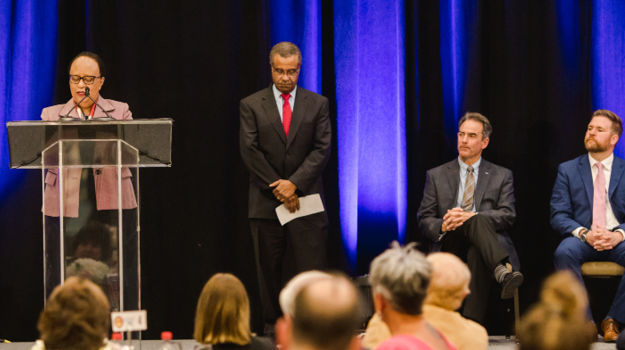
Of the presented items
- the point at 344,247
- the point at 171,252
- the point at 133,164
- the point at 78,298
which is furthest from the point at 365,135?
the point at 78,298

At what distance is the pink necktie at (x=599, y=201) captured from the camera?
4.47 m

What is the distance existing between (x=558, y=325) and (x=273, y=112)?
3.03m

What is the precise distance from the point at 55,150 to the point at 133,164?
1.06 ft

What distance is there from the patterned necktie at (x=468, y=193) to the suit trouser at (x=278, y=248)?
0.96 metres

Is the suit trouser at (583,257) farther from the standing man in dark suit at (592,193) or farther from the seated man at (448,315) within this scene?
the seated man at (448,315)

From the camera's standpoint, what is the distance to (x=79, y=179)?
2.86 metres

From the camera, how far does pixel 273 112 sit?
4211 millimetres

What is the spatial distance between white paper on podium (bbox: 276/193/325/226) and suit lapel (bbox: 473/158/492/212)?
1.04 metres

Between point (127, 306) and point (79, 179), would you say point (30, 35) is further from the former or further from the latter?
point (127, 306)

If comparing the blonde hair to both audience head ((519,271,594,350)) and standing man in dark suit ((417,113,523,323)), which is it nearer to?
audience head ((519,271,594,350))

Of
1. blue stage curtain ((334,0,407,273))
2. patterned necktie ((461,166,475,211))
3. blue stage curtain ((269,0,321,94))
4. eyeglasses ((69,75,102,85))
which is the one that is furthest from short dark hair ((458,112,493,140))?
eyeglasses ((69,75,102,85))

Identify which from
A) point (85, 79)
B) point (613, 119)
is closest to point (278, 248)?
point (85, 79)

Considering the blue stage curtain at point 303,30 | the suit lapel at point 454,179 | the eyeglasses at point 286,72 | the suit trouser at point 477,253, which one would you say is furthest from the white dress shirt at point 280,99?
the suit trouser at point 477,253

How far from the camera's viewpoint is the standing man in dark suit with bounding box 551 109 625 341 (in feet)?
14.2
